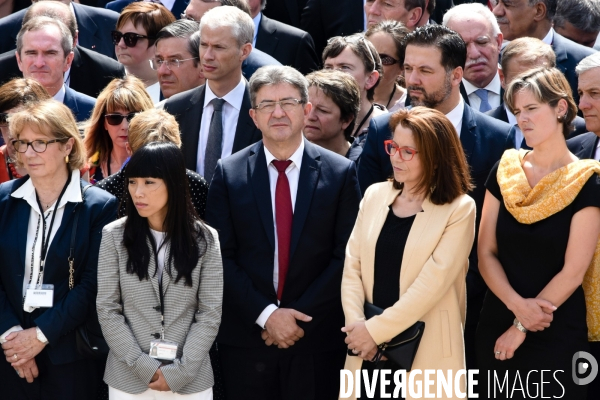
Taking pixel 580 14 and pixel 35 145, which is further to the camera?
pixel 580 14

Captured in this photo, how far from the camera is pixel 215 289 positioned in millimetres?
4938

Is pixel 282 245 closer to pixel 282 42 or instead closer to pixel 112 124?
pixel 112 124

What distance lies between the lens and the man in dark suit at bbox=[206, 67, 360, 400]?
5.16 meters

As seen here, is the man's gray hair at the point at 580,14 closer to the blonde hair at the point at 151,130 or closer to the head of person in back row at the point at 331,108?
the head of person in back row at the point at 331,108

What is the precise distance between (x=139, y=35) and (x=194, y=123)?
1.68 metres

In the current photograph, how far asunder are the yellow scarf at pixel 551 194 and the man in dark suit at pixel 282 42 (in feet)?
11.2

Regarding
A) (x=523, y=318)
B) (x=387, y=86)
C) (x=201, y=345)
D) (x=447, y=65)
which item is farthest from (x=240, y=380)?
(x=387, y=86)

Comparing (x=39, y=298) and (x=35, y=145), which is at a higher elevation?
(x=35, y=145)

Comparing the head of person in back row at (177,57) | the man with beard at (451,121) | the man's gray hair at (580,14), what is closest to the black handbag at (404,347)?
the man with beard at (451,121)

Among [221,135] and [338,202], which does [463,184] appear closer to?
[338,202]

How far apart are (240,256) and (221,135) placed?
1100 millimetres

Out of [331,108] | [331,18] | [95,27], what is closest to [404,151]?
[331,108]

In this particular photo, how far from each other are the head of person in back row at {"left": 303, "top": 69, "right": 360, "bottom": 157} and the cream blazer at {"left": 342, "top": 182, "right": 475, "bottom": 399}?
1.26m

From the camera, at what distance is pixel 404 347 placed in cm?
471
